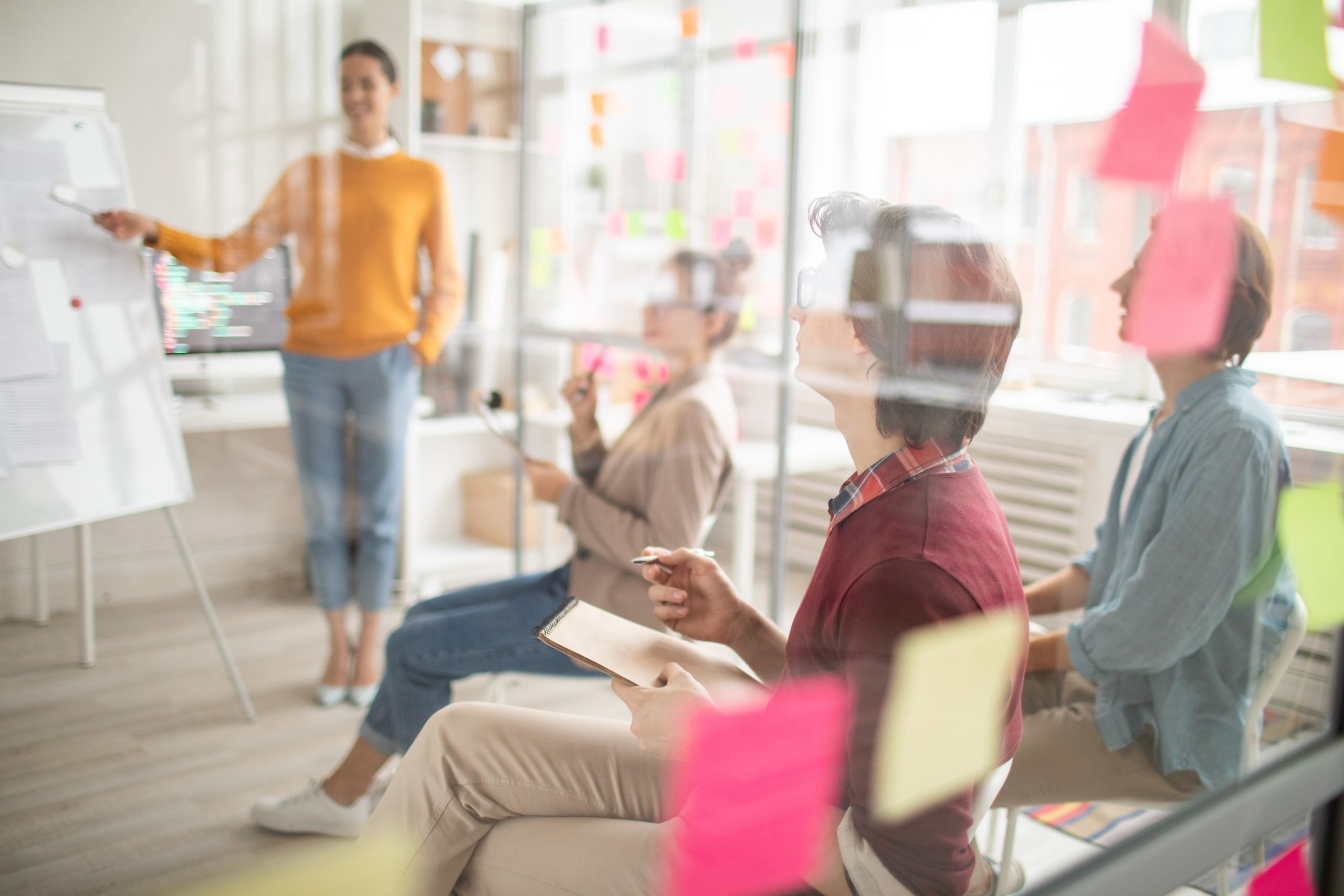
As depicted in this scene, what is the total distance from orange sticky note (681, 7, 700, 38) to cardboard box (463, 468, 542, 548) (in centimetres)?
136

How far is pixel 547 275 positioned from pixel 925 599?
7.24ft

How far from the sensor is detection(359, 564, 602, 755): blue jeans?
1468 millimetres

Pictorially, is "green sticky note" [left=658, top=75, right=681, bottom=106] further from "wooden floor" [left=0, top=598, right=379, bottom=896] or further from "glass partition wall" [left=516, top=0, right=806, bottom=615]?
"wooden floor" [left=0, top=598, right=379, bottom=896]

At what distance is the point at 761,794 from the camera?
1.00 metres

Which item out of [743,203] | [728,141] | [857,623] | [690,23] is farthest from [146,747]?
[690,23]

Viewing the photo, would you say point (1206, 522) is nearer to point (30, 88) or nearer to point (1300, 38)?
point (1300, 38)

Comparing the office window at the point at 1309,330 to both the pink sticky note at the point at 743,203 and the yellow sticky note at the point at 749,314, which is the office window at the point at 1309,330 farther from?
the pink sticky note at the point at 743,203

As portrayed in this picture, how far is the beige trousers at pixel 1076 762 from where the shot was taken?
1.38 meters

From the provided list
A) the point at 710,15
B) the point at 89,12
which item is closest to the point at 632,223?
the point at 710,15

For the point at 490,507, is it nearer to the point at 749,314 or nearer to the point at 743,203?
the point at 749,314

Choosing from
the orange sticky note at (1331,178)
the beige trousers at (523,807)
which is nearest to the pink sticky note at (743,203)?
the orange sticky note at (1331,178)

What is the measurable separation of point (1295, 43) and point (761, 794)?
1289 mm

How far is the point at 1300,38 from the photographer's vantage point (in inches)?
56.7

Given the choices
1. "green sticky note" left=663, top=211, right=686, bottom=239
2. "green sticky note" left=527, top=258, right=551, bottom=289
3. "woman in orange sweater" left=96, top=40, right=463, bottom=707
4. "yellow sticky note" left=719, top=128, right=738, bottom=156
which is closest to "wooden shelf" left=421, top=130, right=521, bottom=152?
"woman in orange sweater" left=96, top=40, right=463, bottom=707
